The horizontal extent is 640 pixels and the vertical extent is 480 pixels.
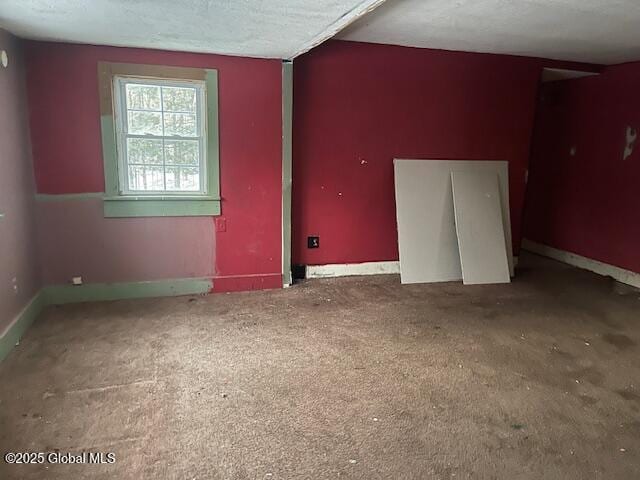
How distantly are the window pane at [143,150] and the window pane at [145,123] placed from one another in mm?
67

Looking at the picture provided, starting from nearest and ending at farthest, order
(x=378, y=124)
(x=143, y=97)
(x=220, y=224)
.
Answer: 1. (x=143, y=97)
2. (x=220, y=224)
3. (x=378, y=124)

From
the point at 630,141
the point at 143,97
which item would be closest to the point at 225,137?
the point at 143,97

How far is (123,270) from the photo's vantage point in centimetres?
386

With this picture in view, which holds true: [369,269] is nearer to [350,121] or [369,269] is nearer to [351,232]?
[351,232]

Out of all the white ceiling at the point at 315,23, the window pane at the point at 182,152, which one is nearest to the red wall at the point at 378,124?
the white ceiling at the point at 315,23

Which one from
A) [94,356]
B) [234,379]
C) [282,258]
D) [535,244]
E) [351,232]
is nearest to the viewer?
[234,379]

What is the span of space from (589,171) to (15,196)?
553 cm

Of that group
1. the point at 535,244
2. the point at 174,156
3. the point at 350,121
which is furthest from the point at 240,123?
the point at 535,244

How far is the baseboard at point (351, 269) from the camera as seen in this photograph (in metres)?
4.57

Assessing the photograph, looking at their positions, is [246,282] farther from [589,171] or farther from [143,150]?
[589,171]

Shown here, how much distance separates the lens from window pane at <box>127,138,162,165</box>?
3.75 meters

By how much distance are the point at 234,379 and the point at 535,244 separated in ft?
15.7

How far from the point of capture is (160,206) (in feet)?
12.6

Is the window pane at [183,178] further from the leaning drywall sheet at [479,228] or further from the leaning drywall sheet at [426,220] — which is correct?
the leaning drywall sheet at [479,228]
